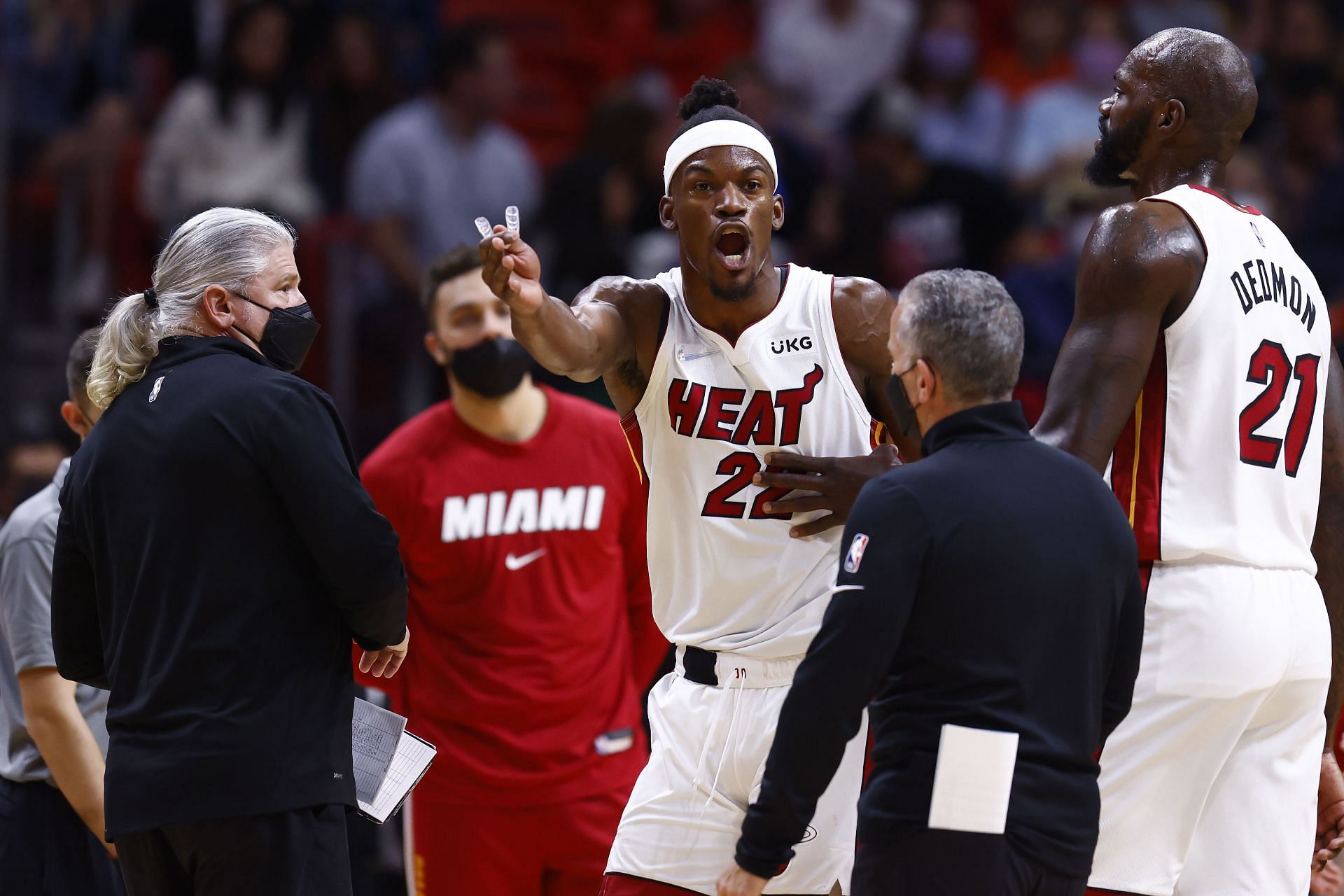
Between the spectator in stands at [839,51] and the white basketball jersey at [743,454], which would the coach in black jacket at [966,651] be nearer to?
the white basketball jersey at [743,454]

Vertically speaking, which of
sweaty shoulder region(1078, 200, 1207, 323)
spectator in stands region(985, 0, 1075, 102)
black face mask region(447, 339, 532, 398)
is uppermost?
spectator in stands region(985, 0, 1075, 102)

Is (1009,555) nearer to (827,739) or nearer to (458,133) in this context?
(827,739)

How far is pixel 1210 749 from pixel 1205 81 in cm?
164

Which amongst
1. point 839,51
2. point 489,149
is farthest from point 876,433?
point 839,51

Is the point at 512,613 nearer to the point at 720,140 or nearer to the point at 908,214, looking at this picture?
the point at 720,140

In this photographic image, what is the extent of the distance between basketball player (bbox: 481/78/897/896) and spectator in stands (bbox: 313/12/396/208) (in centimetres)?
622

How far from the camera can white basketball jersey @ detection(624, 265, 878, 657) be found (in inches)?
165

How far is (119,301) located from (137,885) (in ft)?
4.55

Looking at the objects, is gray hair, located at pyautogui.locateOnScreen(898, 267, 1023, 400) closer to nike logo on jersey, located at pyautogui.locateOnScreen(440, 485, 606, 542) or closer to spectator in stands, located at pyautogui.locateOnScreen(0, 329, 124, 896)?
spectator in stands, located at pyautogui.locateOnScreen(0, 329, 124, 896)

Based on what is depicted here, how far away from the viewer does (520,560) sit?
5.77 meters

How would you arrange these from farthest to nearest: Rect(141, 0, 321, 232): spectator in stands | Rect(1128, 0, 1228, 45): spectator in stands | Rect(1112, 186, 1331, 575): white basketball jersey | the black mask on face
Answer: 1. Rect(1128, 0, 1228, 45): spectator in stands
2. Rect(141, 0, 321, 232): spectator in stands
3. the black mask on face
4. Rect(1112, 186, 1331, 575): white basketball jersey

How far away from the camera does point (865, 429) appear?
14.1ft

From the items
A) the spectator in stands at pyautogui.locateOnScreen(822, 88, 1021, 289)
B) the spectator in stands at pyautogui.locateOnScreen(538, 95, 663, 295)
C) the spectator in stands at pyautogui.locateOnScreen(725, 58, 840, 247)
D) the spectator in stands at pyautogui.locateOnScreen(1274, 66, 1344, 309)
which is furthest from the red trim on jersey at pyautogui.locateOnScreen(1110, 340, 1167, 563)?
the spectator in stands at pyautogui.locateOnScreen(725, 58, 840, 247)

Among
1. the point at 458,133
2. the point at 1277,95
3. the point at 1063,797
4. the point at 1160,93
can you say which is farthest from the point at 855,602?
the point at 1277,95
